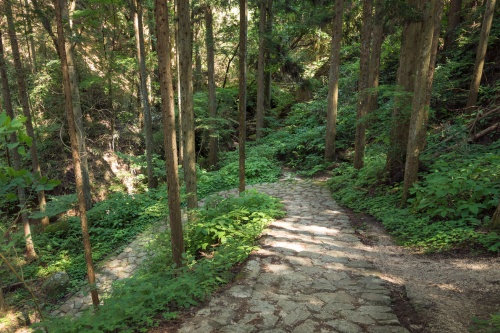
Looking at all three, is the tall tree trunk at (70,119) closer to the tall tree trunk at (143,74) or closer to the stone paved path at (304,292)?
the stone paved path at (304,292)

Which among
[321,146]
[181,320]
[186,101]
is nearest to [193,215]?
[186,101]

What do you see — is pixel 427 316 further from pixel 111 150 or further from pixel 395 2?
pixel 111 150

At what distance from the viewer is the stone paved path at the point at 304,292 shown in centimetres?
342

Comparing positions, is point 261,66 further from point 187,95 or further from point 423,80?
point 423,80

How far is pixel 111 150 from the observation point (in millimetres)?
15266

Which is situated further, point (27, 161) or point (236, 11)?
point (236, 11)

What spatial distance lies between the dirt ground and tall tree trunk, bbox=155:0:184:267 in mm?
3110

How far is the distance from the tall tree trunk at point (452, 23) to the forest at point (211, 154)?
99 mm

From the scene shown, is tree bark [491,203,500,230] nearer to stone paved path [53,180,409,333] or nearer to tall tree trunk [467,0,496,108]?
stone paved path [53,180,409,333]

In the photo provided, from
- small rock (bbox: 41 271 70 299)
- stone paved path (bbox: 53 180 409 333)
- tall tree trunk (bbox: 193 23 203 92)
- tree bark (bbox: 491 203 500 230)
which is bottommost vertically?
small rock (bbox: 41 271 70 299)

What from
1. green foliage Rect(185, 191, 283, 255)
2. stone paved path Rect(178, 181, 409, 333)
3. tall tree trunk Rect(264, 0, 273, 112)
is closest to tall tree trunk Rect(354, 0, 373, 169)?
green foliage Rect(185, 191, 283, 255)

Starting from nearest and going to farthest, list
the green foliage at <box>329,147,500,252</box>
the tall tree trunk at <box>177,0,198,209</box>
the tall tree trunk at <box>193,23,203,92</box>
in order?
1. the green foliage at <box>329,147,500,252</box>
2. the tall tree trunk at <box>177,0,198,209</box>
3. the tall tree trunk at <box>193,23,203,92</box>

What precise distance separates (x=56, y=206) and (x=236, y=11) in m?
19.6

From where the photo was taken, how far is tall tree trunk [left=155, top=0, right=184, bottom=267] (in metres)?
4.08
